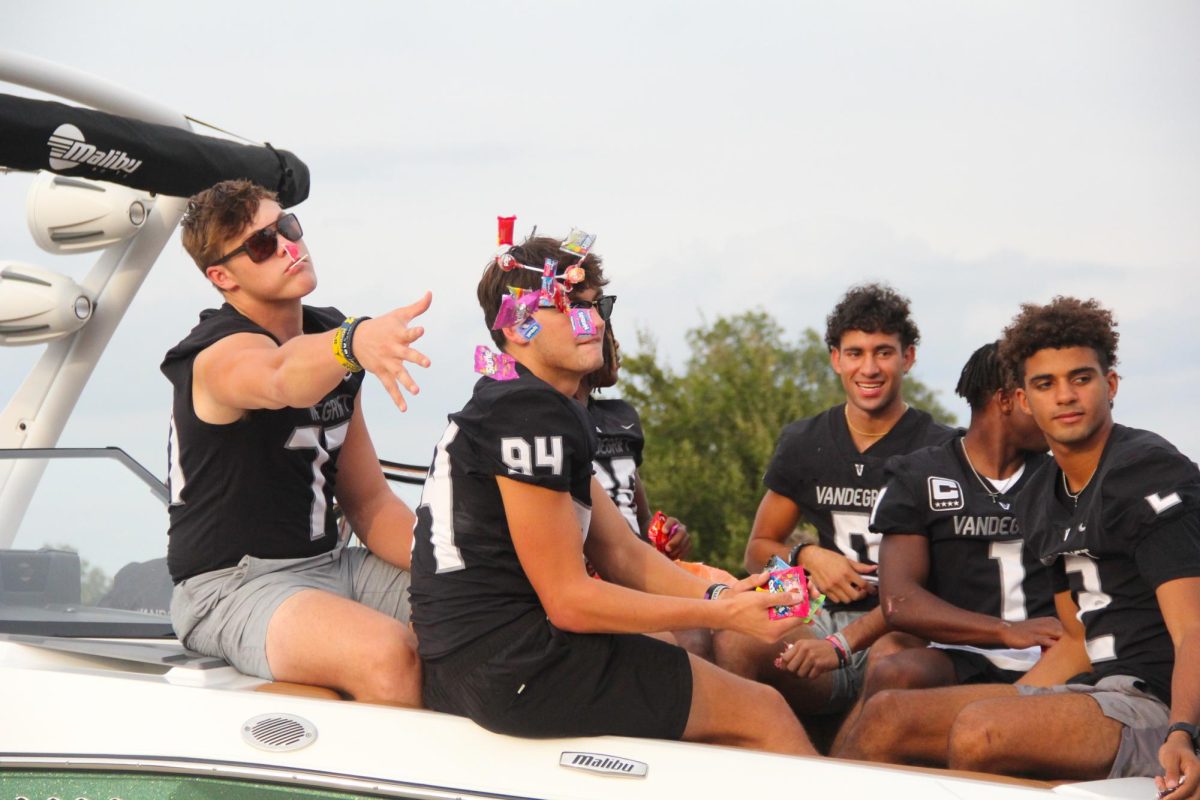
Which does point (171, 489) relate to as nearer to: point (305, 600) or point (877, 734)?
point (305, 600)

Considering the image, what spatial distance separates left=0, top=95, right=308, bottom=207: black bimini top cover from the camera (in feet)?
13.7

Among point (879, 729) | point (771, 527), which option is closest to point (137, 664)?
point (879, 729)

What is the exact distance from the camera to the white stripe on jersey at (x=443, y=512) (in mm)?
3061

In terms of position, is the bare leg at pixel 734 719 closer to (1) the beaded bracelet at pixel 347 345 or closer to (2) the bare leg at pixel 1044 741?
(2) the bare leg at pixel 1044 741

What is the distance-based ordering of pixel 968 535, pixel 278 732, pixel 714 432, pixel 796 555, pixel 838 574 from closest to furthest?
pixel 278 732 < pixel 968 535 < pixel 838 574 < pixel 796 555 < pixel 714 432

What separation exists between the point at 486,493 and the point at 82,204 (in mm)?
2619

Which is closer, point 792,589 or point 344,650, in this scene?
point 792,589

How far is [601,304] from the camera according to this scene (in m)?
3.27

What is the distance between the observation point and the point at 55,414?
4941 millimetres

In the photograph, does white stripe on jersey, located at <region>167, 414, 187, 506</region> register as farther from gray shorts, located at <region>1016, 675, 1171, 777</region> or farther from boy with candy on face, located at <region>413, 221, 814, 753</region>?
gray shorts, located at <region>1016, 675, 1171, 777</region>

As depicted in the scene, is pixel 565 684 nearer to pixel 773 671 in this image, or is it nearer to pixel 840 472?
pixel 773 671

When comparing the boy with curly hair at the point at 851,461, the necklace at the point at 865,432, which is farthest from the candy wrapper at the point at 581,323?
the necklace at the point at 865,432

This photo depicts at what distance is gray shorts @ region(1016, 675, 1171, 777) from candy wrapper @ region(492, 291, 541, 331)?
4.84 feet

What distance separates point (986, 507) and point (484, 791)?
180 centimetres
